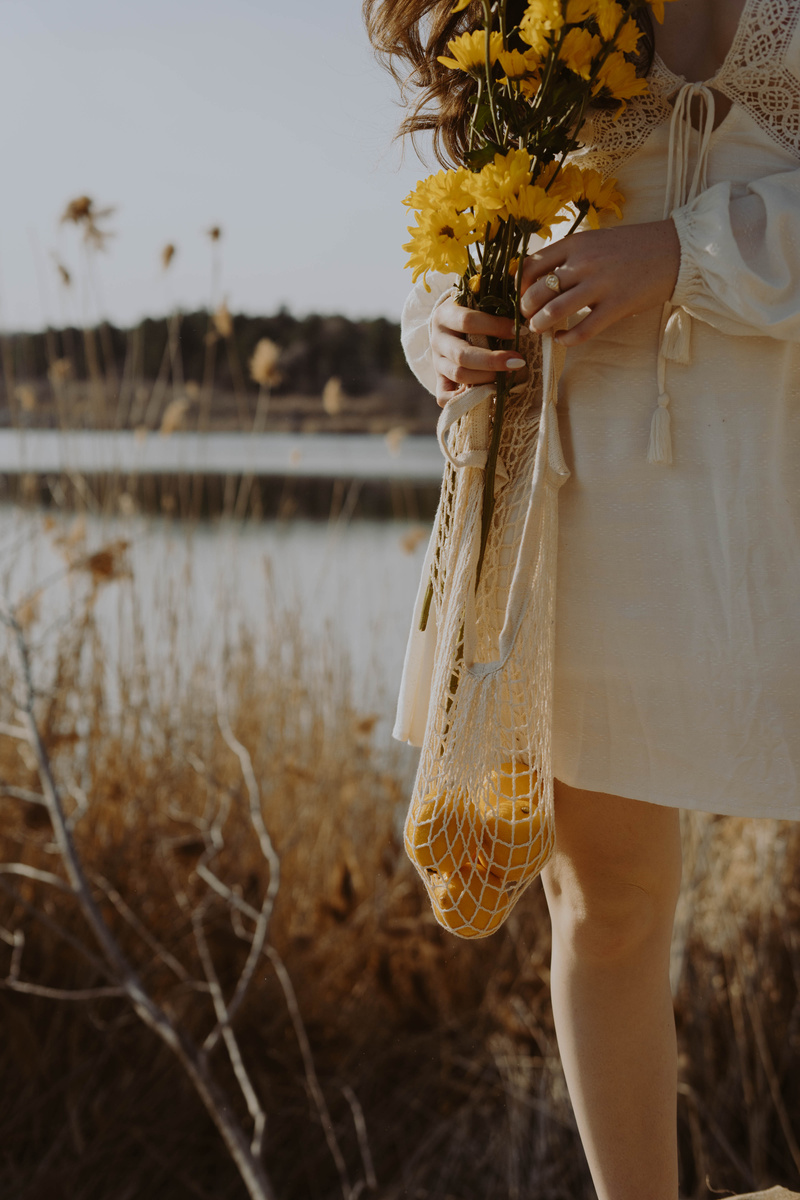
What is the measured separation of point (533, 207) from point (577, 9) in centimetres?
14

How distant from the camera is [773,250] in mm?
792

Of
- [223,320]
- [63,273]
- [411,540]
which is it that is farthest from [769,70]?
[411,540]

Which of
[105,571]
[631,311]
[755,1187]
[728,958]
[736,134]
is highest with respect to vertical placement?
[736,134]

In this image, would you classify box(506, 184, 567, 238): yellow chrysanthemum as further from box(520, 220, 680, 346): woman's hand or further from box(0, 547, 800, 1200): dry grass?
box(0, 547, 800, 1200): dry grass

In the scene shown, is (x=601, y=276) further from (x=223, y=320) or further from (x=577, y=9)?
(x=223, y=320)

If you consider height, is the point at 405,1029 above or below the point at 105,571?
below

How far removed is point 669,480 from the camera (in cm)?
85

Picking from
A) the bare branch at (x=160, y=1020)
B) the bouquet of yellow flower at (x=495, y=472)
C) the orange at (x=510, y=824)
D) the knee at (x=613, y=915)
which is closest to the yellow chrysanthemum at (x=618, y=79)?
the bouquet of yellow flower at (x=495, y=472)

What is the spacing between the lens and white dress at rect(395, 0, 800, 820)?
2.71 ft

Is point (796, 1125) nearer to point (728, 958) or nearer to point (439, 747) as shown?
point (728, 958)

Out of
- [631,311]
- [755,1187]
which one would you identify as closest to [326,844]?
[755,1187]

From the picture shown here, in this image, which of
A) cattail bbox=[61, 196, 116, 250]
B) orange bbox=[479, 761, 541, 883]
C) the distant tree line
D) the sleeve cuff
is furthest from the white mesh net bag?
cattail bbox=[61, 196, 116, 250]

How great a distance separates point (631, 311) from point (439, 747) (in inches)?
15.1

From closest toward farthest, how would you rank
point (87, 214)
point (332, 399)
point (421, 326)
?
point (421, 326) → point (87, 214) → point (332, 399)
